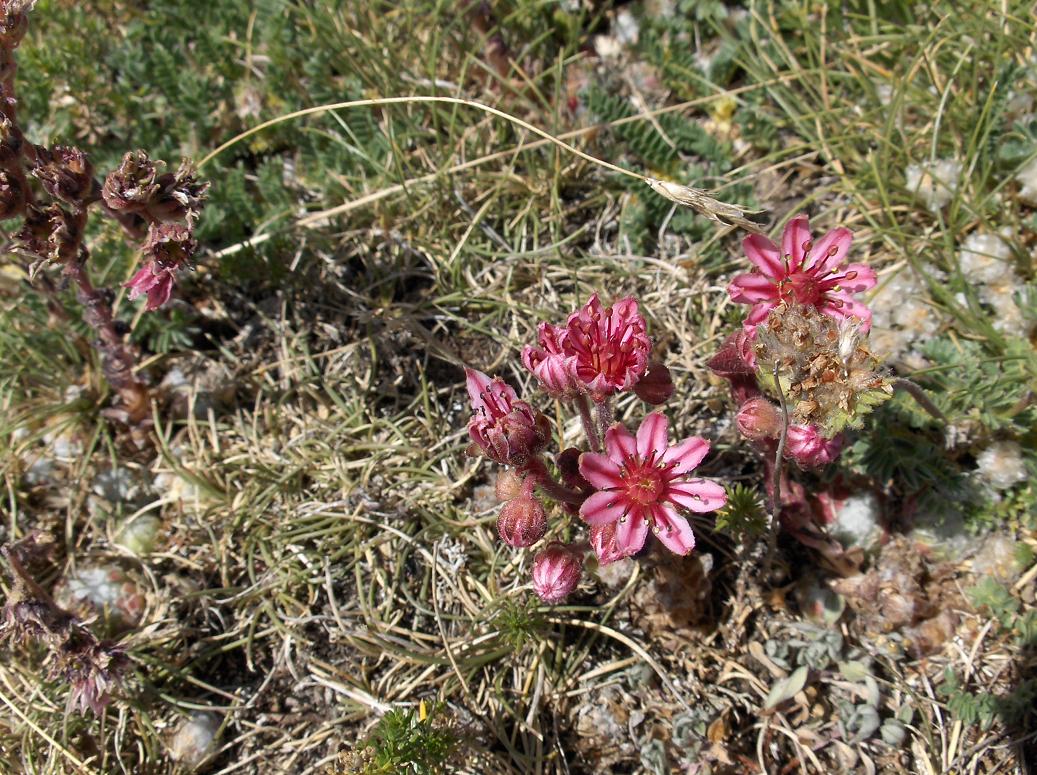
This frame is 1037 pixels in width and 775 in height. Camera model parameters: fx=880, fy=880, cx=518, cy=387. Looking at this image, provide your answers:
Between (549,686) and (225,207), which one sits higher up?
(225,207)

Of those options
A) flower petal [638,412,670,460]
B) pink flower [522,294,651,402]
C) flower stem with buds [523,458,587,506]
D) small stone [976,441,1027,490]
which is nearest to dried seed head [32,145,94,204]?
pink flower [522,294,651,402]

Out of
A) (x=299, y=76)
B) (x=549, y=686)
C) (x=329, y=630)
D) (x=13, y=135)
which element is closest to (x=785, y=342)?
(x=549, y=686)

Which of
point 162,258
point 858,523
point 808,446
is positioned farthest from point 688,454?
point 162,258

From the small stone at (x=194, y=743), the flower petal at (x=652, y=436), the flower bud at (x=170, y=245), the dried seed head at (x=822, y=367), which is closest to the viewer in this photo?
the dried seed head at (x=822, y=367)

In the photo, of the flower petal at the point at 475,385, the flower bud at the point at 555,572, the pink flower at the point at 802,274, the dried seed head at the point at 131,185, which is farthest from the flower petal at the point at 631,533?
the dried seed head at the point at 131,185

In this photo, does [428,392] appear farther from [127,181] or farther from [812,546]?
[812,546]

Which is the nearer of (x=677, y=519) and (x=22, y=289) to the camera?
(x=677, y=519)

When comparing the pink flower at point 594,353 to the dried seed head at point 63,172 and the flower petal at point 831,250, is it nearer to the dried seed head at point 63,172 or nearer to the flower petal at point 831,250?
the flower petal at point 831,250
